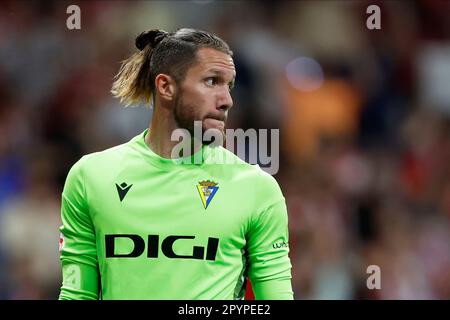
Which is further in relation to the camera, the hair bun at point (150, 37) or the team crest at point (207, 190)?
the hair bun at point (150, 37)

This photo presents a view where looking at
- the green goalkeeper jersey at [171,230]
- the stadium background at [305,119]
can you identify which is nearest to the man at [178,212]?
the green goalkeeper jersey at [171,230]

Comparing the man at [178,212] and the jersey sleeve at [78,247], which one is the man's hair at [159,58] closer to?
the man at [178,212]

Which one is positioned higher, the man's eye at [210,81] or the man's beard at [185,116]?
the man's eye at [210,81]

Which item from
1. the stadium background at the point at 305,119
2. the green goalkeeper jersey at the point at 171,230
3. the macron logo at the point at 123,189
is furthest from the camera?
the stadium background at the point at 305,119

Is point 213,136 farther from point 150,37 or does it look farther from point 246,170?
point 150,37

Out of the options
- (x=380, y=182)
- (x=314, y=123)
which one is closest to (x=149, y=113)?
(x=314, y=123)

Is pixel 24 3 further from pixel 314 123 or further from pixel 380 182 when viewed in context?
pixel 380 182

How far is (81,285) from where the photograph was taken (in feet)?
10.7

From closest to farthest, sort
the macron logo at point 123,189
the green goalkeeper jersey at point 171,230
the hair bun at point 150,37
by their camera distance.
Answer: the green goalkeeper jersey at point 171,230
the macron logo at point 123,189
the hair bun at point 150,37

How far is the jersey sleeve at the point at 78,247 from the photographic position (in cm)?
327

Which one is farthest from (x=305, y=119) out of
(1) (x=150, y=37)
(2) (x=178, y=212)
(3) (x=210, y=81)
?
(2) (x=178, y=212)

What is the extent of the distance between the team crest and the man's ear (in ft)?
1.16

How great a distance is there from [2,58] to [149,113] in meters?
1.54

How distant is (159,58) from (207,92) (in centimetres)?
27
